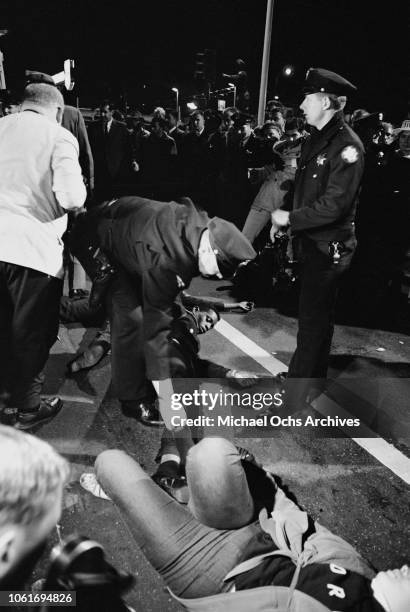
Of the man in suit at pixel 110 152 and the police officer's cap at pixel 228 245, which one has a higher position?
the police officer's cap at pixel 228 245

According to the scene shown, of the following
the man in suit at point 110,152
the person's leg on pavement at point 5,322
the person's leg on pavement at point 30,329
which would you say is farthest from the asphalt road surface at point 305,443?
→ the man in suit at point 110,152

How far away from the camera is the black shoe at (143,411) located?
3.29 meters

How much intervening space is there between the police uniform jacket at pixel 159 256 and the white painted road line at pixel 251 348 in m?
1.66

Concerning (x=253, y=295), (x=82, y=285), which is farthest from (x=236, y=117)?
Result: (x=82, y=285)

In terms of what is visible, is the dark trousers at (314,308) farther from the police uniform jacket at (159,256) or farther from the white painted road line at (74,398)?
the white painted road line at (74,398)

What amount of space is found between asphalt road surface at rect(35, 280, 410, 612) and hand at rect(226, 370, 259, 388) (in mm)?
182

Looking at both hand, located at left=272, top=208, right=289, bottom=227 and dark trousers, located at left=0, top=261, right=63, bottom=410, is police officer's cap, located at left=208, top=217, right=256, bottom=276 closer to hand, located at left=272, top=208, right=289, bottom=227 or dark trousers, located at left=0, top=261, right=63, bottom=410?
hand, located at left=272, top=208, right=289, bottom=227

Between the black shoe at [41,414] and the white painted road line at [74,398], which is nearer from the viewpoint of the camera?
the black shoe at [41,414]

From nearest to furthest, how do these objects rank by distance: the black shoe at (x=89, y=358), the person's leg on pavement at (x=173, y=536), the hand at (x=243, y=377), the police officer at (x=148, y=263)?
1. the person's leg on pavement at (x=173, y=536)
2. the police officer at (x=148, y=263)
3. the hand at (x=243, y=377)
4. the black shoe at (x=89, y=358)

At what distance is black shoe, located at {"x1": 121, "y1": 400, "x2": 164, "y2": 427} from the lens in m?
3.29

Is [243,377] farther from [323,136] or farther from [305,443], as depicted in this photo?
[323,136]

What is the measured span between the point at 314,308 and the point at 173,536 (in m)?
1.79

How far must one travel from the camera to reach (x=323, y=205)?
2930 millimetres

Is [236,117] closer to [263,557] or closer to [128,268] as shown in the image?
[128,268]
